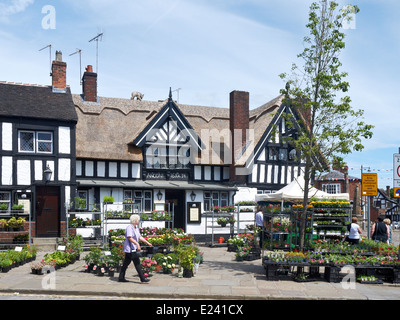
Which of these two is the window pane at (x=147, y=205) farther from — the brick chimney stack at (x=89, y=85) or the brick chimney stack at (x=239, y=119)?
the brick chimney stack at (x=89, y=85)

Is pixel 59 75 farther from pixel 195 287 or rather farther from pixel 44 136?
pixel 195 287

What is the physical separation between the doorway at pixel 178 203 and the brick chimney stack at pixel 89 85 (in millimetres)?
7380

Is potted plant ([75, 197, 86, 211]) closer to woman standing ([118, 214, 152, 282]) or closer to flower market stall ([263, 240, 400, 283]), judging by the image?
woman standing ([118, 214, 152, 282])

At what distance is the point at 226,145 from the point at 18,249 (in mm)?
15032

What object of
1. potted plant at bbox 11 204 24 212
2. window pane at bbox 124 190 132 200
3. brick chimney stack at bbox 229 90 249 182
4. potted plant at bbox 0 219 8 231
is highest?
brick chimney stack at bbox 229 90 249 182

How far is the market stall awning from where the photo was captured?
935 inches

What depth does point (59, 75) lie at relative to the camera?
2453cm

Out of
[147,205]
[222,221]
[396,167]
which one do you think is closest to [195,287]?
[396,167]

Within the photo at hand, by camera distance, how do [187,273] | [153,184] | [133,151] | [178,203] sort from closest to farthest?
[187,273], [153,184], [133,151], [178,203]

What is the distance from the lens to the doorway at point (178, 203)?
2652cm

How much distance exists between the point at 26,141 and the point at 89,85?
24.1 feet

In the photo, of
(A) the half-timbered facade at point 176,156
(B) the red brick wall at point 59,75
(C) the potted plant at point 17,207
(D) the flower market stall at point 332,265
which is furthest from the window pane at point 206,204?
(D) the flower market stall at point 332,265

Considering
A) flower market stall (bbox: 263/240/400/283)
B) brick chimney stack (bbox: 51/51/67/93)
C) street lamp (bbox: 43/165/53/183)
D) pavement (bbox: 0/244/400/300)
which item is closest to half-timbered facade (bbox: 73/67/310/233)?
brick chimney stack (bbox: 51/51/67/93)

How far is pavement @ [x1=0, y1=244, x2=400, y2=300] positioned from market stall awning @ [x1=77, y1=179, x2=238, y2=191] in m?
10.3
